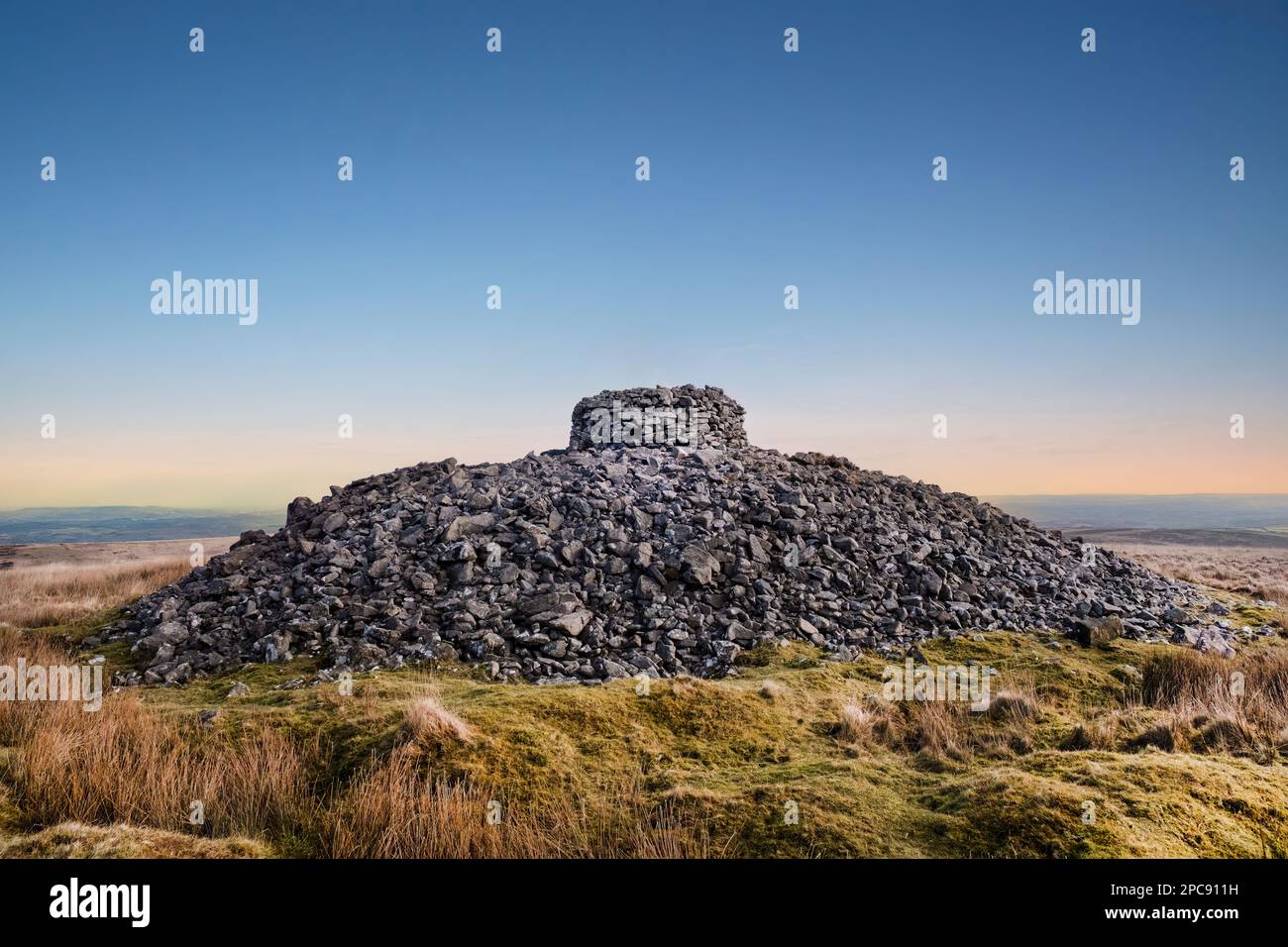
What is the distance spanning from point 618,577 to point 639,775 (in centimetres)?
759

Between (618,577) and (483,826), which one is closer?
(483,826)

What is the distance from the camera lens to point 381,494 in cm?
2023

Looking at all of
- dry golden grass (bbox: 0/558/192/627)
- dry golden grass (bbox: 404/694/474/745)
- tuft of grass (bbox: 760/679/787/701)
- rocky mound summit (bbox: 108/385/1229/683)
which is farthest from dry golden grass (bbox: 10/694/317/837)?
dry golden grass (bbox: 0/558/192/627)

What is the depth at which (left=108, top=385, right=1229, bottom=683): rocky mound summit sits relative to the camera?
1338 cm

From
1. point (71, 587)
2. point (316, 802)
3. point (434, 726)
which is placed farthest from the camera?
point (71, 587)

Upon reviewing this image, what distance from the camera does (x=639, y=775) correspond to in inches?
309

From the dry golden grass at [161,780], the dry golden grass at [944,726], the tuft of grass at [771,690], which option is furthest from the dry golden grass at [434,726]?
the dry golden grass at [944,726]

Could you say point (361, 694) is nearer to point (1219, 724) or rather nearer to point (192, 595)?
point (192, 595)

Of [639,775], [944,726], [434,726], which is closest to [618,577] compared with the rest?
[944,726]

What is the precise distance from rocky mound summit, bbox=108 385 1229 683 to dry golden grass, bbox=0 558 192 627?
7.47 ft

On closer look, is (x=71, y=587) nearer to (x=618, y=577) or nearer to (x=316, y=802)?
(x=618, y=577)

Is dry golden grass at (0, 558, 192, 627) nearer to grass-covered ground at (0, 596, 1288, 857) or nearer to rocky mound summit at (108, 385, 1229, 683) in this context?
rocky mound summit at (108, 385, 1229, 683)

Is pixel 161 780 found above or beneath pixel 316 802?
above

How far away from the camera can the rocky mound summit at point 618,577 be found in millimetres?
13383
